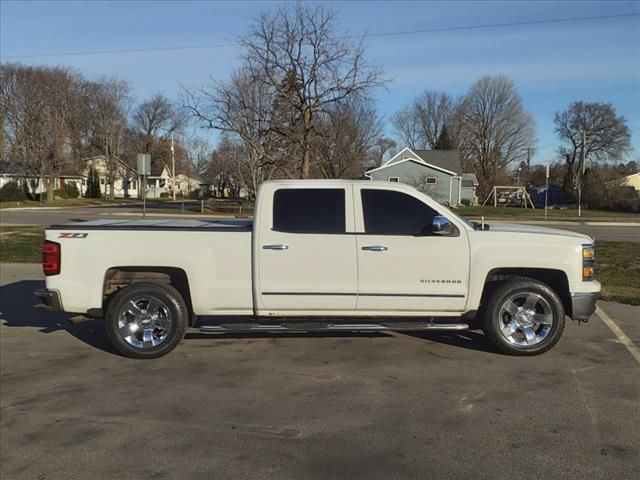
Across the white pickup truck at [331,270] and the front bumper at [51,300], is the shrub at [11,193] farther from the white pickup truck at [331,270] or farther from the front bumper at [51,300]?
the white pickup truck at [331,270]

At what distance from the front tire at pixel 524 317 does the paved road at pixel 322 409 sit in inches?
8.2

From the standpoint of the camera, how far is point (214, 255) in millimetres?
5863

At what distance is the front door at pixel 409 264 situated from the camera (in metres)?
5.84

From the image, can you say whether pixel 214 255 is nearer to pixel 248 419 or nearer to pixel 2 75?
pixel 248 419

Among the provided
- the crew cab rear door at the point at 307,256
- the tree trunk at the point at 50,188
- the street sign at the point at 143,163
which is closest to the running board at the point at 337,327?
the crew cab rear door at the point at 307,256

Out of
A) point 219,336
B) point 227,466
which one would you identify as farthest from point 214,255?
point 227,466

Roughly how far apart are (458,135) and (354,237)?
260 ft

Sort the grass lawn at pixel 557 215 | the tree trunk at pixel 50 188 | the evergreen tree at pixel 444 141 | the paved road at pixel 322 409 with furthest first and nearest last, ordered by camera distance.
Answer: the evergreen tree at pixel 444 141 < the tree trunk at pixel 50 188 < the grass lawn at pixel 557 215 < the paved road at pixel 322 409

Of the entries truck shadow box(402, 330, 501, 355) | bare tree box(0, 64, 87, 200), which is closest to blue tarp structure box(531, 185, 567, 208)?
bare tree box(0, 64, 87, 200)

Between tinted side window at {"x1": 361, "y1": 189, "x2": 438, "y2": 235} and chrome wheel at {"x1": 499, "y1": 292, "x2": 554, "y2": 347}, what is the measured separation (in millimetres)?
1238

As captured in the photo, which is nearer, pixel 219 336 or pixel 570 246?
pixel 570 246

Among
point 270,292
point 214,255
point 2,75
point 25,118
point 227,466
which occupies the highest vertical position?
point 2,75

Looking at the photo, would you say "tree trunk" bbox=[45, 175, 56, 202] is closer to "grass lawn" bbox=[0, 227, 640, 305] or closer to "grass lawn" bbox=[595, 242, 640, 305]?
"grass lawn" bbox=[0, 227, 640, 305]

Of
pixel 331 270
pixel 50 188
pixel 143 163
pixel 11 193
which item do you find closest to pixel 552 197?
pixel 50 188
